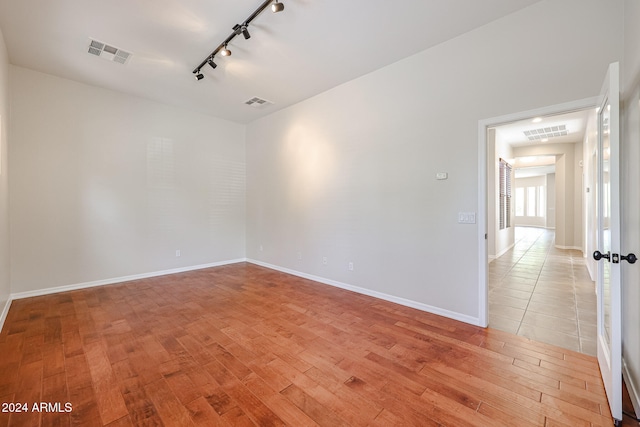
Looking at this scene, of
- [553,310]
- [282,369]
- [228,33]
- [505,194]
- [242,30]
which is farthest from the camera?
[505,194]

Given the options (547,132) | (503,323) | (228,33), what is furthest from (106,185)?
(547,132)

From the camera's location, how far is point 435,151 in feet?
10.3

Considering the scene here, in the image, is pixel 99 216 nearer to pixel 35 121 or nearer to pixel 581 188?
pixel 35 121

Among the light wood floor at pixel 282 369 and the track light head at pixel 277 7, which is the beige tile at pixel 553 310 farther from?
the track light head at pixel 277 7

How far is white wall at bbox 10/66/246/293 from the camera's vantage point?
3785 millimetres

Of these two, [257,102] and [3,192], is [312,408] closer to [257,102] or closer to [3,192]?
[3,192]

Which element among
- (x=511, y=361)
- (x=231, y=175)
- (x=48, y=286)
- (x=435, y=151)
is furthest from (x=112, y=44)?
(x=511, y=361)

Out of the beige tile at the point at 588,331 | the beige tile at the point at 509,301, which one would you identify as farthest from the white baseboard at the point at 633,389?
the beige tile at the point at 509,301

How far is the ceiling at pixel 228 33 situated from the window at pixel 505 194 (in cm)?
519

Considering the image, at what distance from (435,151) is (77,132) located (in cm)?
534

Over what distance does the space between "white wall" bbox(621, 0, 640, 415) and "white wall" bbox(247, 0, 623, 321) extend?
1.37 ft

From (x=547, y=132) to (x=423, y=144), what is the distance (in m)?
5.27

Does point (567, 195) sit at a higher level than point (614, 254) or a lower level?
higher

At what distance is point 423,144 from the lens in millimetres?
3250
